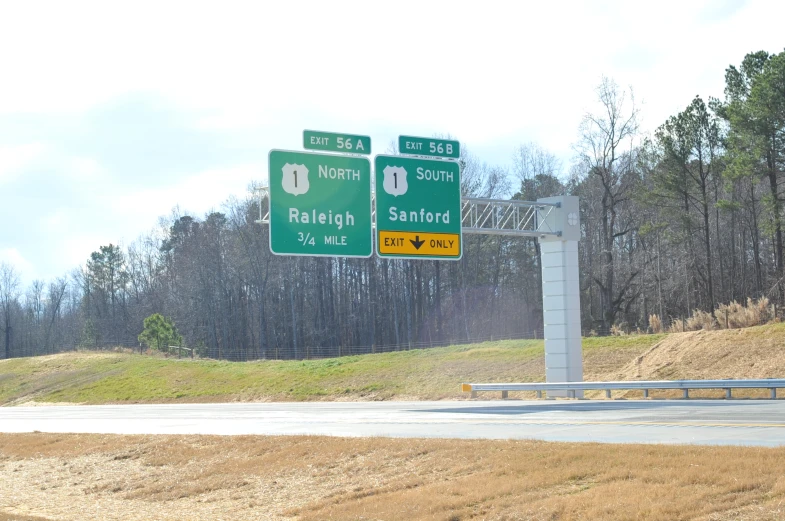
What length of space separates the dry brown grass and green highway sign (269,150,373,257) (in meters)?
7.77

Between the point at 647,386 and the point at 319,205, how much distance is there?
36.3 ft

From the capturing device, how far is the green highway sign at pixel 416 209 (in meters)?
28.8

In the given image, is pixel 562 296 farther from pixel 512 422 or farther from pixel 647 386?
pixel 512 422

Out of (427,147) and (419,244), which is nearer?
(419,244)

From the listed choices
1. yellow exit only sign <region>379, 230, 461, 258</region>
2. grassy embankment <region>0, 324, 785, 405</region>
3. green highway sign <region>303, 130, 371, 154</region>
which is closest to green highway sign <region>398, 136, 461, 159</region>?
green highway sign <region>303, 130, 371, 154</region>

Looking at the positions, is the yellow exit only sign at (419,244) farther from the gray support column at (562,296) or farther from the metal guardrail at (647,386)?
the metal guardrail at (647,386)

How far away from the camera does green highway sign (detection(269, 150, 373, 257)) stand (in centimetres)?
2762

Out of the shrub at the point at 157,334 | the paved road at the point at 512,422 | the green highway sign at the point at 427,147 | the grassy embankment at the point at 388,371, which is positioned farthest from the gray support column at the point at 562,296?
the shrub at the point at 157,334

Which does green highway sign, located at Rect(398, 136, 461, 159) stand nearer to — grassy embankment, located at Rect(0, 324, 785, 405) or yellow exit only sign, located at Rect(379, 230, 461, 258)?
yellow exit only sign, located at Rect(379, 230, 461, 258)

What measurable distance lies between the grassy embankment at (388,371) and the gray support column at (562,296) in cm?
313

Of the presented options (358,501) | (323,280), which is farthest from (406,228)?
(323,280)

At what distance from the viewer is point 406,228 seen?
29016mm

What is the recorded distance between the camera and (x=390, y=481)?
14109 millimetres

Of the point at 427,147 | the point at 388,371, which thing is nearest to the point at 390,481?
the point at 427,147
